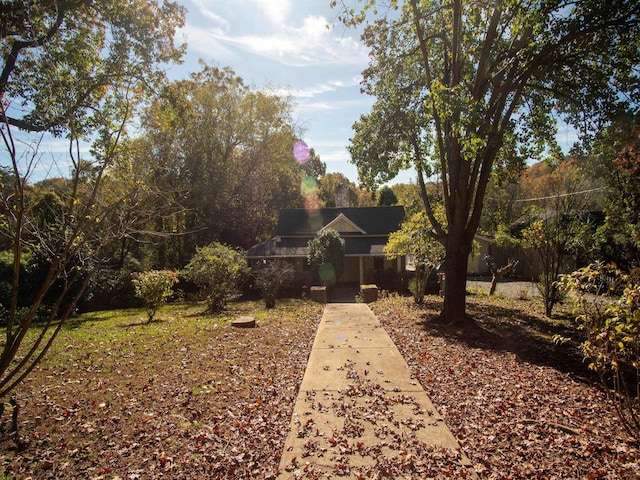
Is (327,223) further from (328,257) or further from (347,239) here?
(328,257)

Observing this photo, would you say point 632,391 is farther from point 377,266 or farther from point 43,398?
point 377,266

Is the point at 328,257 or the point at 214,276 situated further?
the point at 328,257

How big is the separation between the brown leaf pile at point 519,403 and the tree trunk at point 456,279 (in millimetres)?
560

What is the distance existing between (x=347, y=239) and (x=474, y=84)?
53.1 ft

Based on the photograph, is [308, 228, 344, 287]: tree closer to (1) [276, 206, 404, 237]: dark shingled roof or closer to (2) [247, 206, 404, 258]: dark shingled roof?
(2) [247, 206, 404, 258]: dark shingled roof

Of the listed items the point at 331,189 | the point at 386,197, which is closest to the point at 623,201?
the point at 386,197

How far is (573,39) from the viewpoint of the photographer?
27.3 feet

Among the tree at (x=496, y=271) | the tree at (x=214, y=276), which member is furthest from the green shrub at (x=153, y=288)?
the tree at (x=496, y=271)

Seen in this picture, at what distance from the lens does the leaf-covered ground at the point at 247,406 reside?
3.83m

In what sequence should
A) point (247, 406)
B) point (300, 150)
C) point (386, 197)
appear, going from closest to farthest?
point (247, 406), point (300, 150), point (386, 197)

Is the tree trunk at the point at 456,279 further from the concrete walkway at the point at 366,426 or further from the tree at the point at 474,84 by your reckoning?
the concrete walkway at the point at 366,426

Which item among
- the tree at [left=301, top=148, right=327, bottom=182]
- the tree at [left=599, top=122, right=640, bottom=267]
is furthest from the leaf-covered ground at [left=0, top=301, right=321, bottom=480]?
the tree at [left=301, top=148, right=327, bottom=182]

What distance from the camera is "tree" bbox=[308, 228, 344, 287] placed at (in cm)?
2086

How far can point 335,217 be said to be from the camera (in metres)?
27.1
